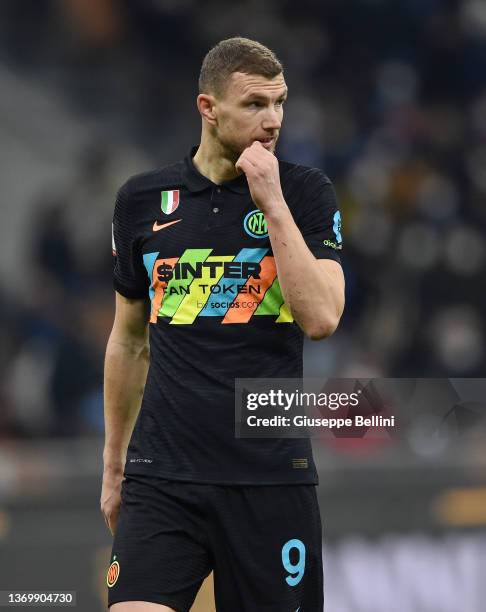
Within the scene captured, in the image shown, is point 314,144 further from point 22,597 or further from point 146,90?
point 22,597

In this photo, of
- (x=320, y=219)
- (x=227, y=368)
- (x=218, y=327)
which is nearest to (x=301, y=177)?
(x=320, y=219)

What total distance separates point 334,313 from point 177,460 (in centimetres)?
68

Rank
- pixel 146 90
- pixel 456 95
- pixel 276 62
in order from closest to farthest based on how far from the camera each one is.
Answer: pixel 276 62 < pixel 146 90 < pixel 456 95

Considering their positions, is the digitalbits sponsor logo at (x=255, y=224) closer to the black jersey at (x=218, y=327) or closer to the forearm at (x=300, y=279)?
the black jersey at (x=218, y=327)

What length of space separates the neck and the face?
0.25ft

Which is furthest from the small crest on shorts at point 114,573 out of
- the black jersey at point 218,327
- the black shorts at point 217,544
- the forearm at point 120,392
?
the forearm at point 120,392

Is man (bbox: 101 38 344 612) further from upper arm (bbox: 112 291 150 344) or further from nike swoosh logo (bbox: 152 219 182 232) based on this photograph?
upper arm (bbox: 112 291 150 344)

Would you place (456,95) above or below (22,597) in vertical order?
above

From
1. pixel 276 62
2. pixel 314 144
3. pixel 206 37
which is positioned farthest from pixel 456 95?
pixel 276 62

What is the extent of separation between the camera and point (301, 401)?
3.90 metres

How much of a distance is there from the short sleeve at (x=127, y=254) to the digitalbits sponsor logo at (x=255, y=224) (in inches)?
16.0

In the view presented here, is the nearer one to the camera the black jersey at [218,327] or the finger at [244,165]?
the finger at [244,165]

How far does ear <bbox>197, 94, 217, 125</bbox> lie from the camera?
3.83 meters

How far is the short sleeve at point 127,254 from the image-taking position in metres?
3.98
